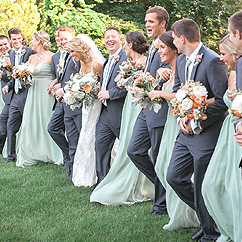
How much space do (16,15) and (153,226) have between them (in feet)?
43.0

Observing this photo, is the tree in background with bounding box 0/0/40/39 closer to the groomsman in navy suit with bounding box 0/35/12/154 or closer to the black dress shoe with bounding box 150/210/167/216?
the groomsman in navy suit with bounding box 0/35/12/154

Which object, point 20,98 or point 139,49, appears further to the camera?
point 20,98

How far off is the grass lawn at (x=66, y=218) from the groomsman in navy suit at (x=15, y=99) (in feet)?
7.45

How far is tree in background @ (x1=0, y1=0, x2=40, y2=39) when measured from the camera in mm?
17219

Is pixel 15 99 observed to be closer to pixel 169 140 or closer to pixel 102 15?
pixel 169 140

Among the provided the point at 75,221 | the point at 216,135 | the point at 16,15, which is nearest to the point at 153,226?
the point at 75,221

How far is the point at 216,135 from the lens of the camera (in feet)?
17.1

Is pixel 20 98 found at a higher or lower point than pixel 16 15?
lower

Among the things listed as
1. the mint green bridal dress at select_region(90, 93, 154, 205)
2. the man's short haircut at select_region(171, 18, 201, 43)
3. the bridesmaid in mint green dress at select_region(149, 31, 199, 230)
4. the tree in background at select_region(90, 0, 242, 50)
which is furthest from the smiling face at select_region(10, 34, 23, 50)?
the tree in background at select_region(90, 0, 242, 50)

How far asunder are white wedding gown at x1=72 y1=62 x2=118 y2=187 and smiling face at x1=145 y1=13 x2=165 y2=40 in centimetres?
153

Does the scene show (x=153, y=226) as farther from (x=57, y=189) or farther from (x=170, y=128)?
(x=57, y=189)

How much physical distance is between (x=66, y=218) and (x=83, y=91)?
2142mm

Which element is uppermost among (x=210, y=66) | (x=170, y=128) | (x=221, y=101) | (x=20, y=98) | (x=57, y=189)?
(x=210, y=66)

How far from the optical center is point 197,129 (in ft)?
16.9
